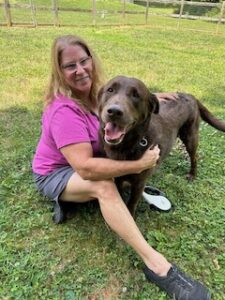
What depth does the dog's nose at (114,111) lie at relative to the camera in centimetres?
216

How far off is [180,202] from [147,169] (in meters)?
0.76

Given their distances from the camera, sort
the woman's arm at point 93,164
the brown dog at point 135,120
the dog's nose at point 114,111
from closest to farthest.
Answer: the dog's nose at point 114,111 < the brown dog at point 135,120 < the woman's arm at point 93,164

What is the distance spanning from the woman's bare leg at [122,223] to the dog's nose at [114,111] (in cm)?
53

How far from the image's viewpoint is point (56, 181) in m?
2.77

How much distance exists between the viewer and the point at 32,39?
9.80m

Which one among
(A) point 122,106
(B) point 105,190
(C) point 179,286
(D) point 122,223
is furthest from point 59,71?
(C) point 179,286

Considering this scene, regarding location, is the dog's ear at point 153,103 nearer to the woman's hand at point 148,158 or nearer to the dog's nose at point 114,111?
the woman's hand at point 148,158

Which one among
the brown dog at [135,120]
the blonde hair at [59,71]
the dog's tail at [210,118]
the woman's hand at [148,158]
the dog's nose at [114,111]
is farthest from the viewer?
the dog's tail at [210,118]

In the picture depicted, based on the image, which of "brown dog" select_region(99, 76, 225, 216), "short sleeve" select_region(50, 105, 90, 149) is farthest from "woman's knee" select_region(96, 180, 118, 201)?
"short sleeve" select_region(50, 105, 90, 149)

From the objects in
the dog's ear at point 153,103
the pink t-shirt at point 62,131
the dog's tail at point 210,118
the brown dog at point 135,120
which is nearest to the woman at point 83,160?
the pink t-shirt at point 62,131

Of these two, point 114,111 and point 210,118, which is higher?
point 114,111

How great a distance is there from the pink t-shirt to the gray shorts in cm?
5

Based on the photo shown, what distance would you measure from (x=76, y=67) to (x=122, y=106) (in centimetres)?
64

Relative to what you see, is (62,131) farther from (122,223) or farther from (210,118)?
(210,118)
